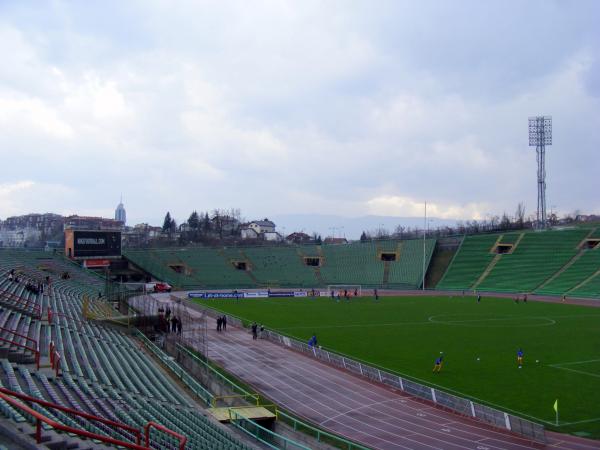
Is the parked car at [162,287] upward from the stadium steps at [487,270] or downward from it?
downward

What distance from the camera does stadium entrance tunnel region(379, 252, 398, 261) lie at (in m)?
78.4

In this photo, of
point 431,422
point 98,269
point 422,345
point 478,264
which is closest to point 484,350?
point 422,345

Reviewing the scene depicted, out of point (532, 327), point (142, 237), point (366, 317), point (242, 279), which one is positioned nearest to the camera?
point (532, 327)

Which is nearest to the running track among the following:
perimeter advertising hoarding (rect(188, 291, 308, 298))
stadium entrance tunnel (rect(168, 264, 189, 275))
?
perimeter advertising hoarding (rect(188, 291, 308, 298))

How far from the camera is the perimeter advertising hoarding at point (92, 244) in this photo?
201ft

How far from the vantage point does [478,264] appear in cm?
7081

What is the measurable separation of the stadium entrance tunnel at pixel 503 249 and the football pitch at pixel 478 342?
16.0m

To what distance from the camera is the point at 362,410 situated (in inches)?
770

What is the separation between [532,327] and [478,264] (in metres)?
34.4

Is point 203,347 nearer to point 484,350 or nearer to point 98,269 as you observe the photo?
point 484,350

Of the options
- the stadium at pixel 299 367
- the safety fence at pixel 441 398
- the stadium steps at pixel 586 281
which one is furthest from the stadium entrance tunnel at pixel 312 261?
the safety fence at pixel 441 398

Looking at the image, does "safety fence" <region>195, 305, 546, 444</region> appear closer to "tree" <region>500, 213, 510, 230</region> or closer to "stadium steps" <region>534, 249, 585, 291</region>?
"stadium steps" <region>534, 249, 585, 291</region>

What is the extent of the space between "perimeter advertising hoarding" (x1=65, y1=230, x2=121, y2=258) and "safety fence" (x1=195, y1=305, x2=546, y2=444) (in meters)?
39.4

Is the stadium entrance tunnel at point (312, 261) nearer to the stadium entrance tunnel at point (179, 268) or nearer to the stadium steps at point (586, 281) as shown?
the stadium entrance tunnel at point (179, 268)
